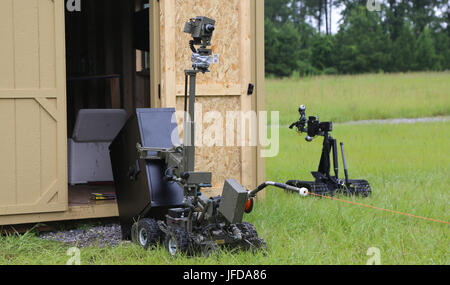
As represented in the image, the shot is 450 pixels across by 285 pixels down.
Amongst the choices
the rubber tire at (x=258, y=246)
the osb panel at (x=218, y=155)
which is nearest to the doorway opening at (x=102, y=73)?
the osb panel at (x=218, y=155)

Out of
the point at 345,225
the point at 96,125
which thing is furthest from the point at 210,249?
the point at 96,125

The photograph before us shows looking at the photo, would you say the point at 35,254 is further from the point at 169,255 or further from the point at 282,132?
the point at 282,132

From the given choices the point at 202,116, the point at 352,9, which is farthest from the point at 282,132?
the point at 352,9

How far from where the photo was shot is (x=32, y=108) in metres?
5.50

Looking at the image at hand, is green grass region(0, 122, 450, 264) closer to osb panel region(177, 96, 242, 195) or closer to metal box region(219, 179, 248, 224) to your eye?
metal box region(219, 179, 248, 224)

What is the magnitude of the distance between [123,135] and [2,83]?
3.88 feet

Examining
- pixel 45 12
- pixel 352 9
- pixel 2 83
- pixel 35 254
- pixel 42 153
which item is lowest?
pixel 35 254

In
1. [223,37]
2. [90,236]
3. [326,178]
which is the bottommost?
[90,236]

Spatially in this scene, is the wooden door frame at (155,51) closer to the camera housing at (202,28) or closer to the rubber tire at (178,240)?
the camera housing at (202,28)

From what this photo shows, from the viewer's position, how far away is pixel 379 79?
2431 cm

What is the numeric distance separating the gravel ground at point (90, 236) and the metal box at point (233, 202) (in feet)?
4.90

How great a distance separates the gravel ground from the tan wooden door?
0.29 metres

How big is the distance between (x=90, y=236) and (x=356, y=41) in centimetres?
2544

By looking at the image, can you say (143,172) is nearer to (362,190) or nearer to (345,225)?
(345,225)
